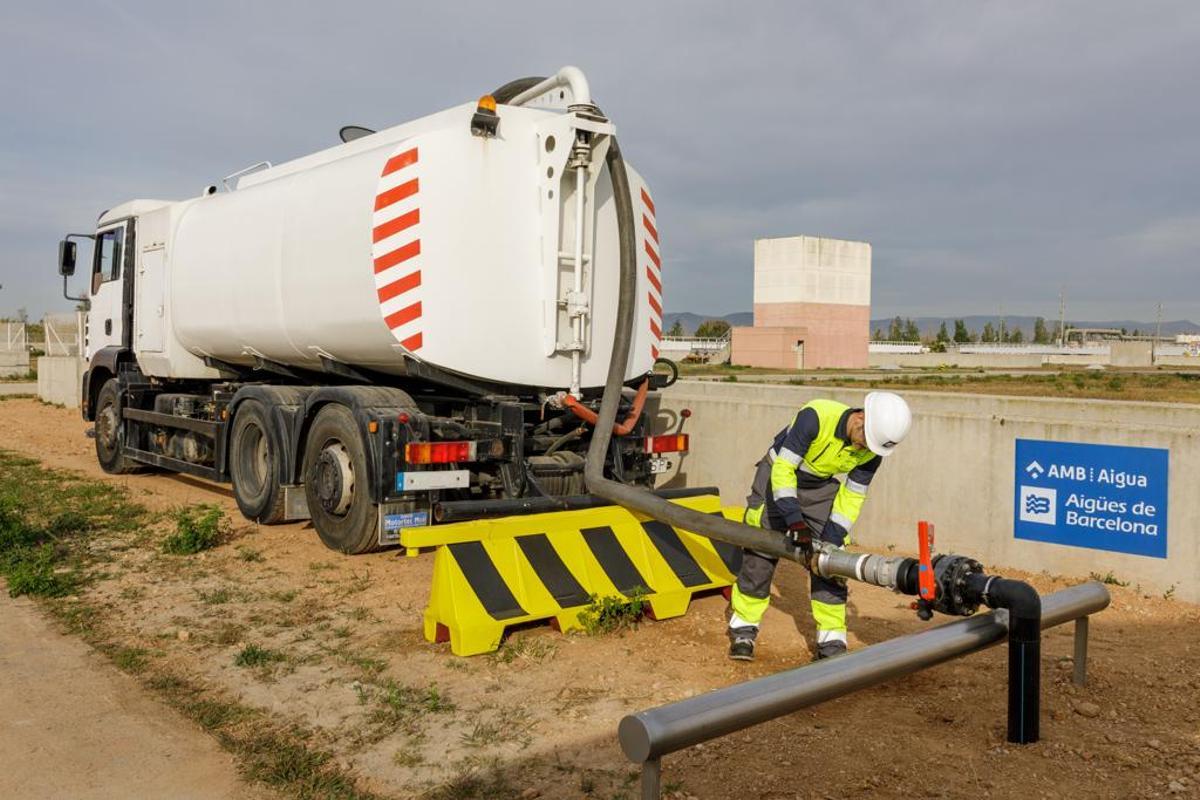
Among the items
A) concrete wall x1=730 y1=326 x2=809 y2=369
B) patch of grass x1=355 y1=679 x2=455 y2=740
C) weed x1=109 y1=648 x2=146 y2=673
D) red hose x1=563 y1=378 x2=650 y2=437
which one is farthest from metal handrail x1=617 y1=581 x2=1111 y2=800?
concrete wall x1=730 y1=326 x2=809 y2=369

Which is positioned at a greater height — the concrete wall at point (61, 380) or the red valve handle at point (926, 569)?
the concrete wall at point (61, 380)

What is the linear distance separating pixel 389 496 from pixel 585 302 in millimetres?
2013

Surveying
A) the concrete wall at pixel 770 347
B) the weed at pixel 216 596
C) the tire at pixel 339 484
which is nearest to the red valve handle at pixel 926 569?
the tire at pixel 339 484

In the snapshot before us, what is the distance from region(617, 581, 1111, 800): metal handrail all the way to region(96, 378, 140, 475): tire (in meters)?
10.2

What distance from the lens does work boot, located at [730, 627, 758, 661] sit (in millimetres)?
5590

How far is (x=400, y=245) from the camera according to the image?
685cm

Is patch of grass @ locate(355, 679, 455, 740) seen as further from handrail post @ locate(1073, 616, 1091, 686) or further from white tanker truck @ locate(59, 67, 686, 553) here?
handrail post @ locate(1073, 616, 1091, 686)

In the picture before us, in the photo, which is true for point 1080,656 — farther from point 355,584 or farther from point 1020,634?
point 355,584

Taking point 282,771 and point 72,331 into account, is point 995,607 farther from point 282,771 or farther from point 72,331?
point 72,331

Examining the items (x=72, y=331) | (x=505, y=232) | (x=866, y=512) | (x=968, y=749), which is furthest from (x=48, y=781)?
(x=72, y=331)

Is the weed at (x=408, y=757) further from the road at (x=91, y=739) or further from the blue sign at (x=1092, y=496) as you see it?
the blue sign at (x=1092, y=496)

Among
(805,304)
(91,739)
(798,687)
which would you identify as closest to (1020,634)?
(798,687)

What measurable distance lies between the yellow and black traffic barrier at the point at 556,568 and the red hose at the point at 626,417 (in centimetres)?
80

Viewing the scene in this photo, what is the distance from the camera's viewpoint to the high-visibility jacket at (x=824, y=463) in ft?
17.4
